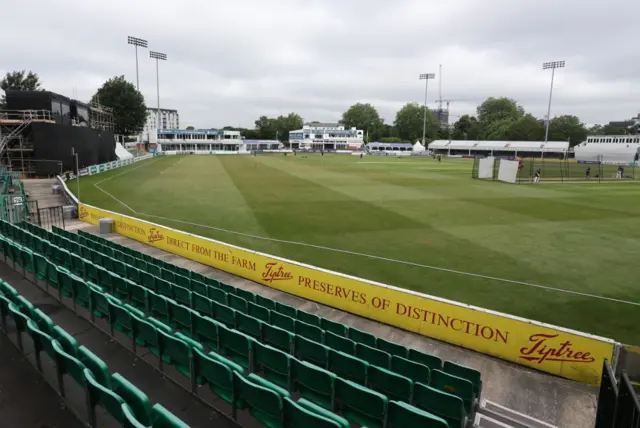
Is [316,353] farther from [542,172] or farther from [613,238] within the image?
[542,172]

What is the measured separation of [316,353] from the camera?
18.9ft

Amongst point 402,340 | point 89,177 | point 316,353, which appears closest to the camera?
point 316,353

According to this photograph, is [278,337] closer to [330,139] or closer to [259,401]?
[259,401]

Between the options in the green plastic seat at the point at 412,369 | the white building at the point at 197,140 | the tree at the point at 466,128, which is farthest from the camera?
the tree at the point at 466,128

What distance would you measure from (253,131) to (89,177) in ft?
434

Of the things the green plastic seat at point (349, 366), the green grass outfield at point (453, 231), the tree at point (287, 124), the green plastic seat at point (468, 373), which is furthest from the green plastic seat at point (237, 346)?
the tree at point (287, 124)

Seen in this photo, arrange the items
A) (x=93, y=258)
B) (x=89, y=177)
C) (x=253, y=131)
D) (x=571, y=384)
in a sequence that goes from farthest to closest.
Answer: (x=253, y=131)
(x=89, y=177)
(x=93, y=258)
(x=571, y=384)

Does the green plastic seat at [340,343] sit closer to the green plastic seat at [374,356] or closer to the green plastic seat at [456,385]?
the green plastic seat at [374,356]

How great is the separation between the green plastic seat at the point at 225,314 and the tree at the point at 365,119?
169 m

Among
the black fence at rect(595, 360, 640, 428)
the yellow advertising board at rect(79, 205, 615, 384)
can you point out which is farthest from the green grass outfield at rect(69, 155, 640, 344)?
the black fence at rect(595, 360, 640, 428)

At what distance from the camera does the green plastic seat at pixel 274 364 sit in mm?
5090

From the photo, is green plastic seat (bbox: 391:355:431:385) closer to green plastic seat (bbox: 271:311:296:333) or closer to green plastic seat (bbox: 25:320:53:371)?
green plastic seat (bbox: 271:311:296:333)

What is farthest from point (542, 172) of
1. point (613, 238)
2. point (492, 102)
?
point (492, 102)

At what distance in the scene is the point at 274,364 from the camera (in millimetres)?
5238
